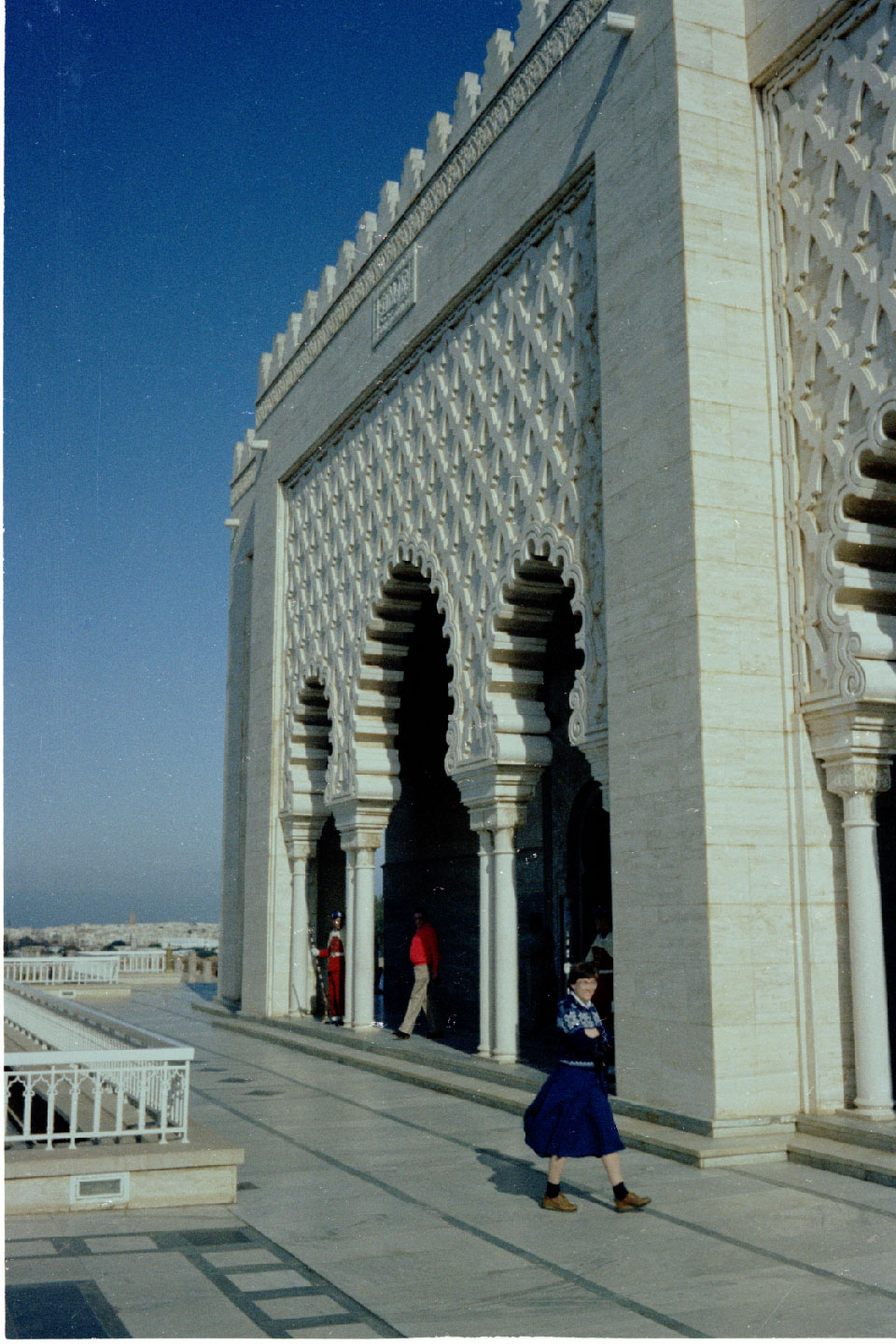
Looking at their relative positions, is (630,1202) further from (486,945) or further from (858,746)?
(486,945)

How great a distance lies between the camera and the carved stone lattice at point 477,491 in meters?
7.56

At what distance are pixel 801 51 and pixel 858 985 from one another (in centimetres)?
460

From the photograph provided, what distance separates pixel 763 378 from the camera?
643 centimetres

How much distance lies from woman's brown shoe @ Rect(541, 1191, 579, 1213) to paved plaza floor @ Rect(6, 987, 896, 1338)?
1.3 inches

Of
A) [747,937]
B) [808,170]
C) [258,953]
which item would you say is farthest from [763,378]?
[258,953]

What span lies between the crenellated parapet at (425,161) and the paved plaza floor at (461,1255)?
6348 millimetres

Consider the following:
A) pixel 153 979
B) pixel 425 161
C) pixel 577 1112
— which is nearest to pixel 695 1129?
pixel 577 1112

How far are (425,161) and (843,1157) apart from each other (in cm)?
769

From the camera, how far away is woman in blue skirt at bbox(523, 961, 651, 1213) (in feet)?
15.3

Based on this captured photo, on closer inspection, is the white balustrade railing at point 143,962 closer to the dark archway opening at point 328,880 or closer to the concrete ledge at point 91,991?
the concrete ledge at point 91,991

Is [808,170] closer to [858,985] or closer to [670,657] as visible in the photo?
[670,657]

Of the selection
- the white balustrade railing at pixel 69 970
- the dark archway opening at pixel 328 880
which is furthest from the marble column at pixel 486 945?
the white balustrade railing at pixel 69 970

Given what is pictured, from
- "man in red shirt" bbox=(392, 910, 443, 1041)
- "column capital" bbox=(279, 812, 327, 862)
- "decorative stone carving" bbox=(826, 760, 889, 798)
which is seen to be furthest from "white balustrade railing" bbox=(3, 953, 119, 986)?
"decorative stone carving" bbox=(826, 760, 889, 798)

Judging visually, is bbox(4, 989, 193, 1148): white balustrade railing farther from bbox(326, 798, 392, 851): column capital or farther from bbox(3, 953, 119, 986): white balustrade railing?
bbox(3, 953, 119, 986): white balustrade railing
